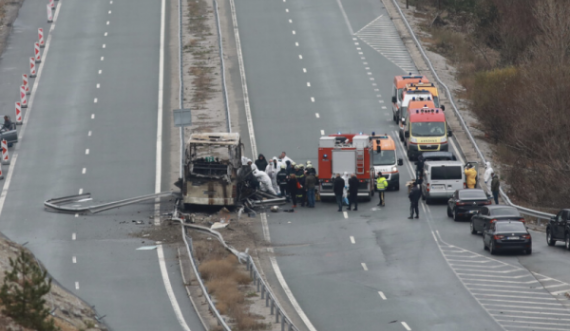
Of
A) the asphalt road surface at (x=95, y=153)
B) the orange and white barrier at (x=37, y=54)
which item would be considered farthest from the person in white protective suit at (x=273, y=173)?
the orange and white barrier at (x=37, y=54)

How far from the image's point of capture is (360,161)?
39312 mm

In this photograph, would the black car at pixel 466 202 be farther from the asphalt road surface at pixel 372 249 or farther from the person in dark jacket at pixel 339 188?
the person in dark jacket at pixel 339 188

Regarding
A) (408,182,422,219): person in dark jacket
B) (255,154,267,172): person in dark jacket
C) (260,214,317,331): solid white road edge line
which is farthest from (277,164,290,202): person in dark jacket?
(408,182,422,219): person in dark jacket

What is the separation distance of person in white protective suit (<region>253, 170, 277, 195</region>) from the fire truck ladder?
3.30m

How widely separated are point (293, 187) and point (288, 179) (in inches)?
13.8

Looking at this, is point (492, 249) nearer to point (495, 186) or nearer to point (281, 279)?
point (281, 279)

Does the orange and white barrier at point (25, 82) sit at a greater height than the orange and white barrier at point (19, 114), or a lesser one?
greater

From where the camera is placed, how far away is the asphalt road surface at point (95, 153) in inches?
1139

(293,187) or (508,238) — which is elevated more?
(293,187)

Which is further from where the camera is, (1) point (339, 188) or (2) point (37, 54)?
(2) point (37, 54)

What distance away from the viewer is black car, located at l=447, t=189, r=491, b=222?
118 ft

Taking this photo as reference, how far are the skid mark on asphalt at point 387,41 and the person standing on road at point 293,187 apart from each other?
73.4 ft

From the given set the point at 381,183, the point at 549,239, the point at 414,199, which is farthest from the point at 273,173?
the point at 549,239

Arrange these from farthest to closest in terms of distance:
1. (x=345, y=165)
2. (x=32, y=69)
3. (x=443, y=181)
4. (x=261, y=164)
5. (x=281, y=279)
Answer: (x=32, y=69)
(x=261, y=164)
(x=345, y=165)
(x=443, y=181)
(x=281, y=279)
